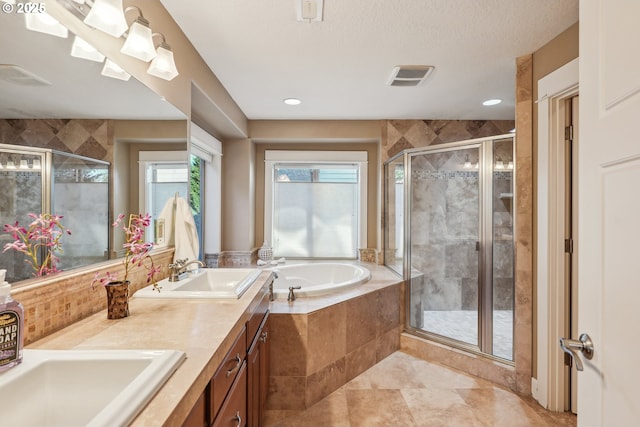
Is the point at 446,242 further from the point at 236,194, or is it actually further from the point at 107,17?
the point at 107,17

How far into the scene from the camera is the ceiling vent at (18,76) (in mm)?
845

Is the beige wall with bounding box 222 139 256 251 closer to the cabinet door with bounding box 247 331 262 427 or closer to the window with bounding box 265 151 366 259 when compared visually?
the window with bounding box 265 151 366 259

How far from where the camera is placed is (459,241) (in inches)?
111

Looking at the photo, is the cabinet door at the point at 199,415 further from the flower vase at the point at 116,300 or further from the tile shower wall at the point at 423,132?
the tile shower wall at the point at 423,132

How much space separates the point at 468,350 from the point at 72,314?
8.66ft

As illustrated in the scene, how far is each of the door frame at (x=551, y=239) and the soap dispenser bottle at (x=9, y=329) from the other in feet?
8.07

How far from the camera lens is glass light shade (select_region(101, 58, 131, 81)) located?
1.24 meters

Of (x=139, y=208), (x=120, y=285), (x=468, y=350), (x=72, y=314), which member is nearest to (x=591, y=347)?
(x=120, y=285)

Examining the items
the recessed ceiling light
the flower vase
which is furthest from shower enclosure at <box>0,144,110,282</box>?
the recessed ceiling light

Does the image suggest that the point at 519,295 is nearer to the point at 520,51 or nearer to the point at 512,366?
the point at 512,366

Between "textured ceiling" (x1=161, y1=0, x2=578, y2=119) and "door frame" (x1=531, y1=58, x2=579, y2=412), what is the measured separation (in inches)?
→ 16.6

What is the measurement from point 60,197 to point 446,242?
2776 mm

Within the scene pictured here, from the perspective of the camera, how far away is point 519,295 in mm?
2186

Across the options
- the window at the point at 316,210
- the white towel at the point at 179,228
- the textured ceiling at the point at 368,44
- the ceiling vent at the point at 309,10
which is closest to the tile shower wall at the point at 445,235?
the textured ceiling at the point at 368,44
